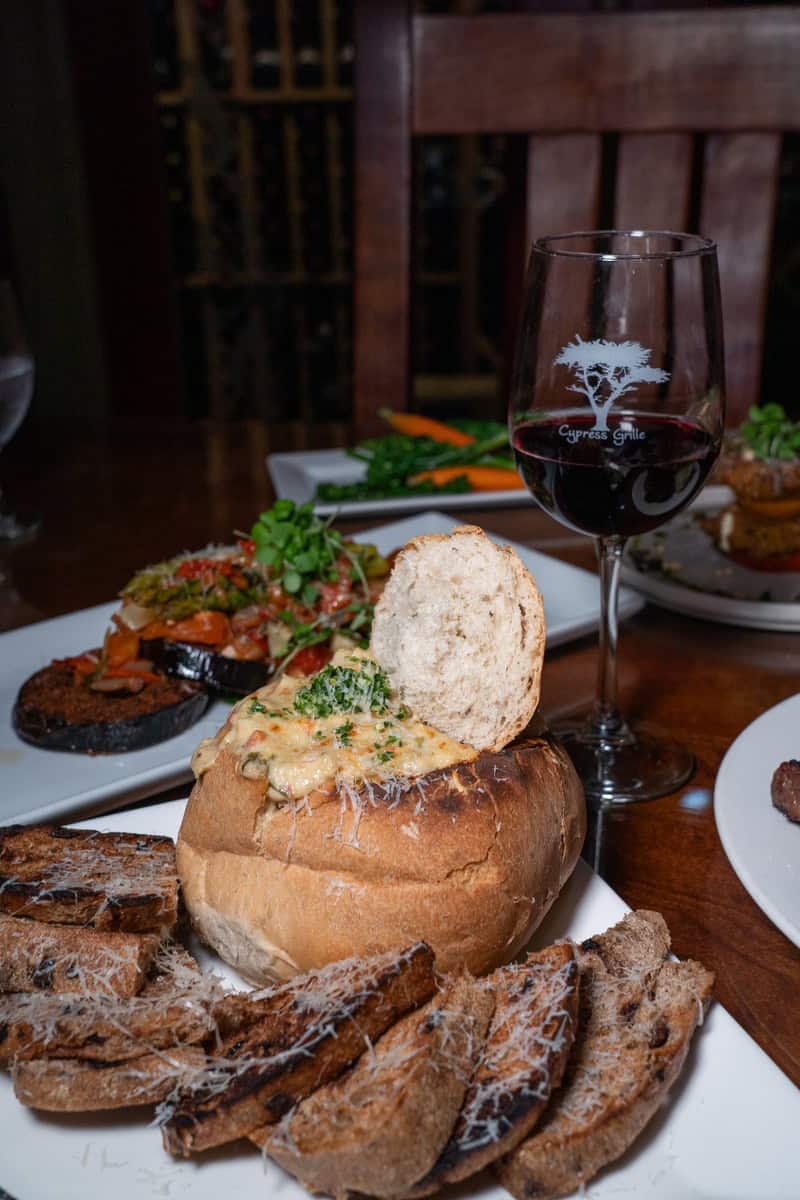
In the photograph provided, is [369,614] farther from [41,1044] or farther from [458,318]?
[458,318]

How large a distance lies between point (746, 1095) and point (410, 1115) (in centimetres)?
33

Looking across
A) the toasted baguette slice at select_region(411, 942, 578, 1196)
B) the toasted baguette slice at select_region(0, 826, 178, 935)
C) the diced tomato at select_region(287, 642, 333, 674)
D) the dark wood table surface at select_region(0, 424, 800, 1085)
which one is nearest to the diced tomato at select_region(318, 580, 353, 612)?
the diced tomato at select_region(287, 642, 333, 674)

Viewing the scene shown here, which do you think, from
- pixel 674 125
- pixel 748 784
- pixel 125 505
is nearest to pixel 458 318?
pixel 674 125

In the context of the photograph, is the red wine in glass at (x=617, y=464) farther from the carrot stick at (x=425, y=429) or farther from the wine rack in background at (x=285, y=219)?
the wine rack in background at (x=285, y=219)

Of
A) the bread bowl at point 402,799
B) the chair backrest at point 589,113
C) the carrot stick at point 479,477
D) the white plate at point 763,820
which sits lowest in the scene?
the carrot stick at point 479,477

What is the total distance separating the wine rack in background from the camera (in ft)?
19.6

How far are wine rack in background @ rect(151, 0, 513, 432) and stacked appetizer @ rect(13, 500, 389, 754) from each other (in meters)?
4.13

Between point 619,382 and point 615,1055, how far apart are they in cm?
86

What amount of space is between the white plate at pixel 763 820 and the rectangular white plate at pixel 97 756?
563 mm

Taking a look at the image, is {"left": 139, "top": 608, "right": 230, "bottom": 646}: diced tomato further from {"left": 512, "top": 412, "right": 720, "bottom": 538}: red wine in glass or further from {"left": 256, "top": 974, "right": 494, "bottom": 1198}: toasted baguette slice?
Result: {"left": 256, "top": 974, "right": 494, "bottom": 1198}: toasted baguette slice

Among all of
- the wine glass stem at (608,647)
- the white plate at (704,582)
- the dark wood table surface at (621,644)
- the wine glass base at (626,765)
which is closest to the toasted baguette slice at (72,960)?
the dark wood table surface at (621,644)

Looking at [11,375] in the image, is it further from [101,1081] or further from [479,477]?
[101,1081]

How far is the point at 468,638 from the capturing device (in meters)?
1.31

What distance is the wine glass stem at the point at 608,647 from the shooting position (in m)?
1.65
